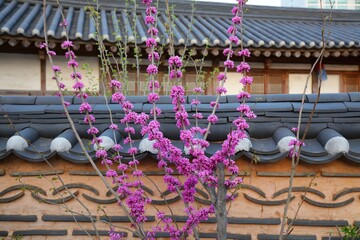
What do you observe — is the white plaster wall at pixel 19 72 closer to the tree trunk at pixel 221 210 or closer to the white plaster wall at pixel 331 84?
the tree trunk at pixel 221 210

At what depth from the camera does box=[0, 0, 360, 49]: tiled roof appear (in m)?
7.43

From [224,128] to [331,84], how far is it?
7.73 meters

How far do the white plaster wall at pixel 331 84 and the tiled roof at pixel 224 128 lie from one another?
22.9 ft

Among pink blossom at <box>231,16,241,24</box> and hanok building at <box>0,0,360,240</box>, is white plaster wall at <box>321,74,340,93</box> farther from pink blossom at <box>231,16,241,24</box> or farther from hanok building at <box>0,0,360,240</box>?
pink blossom at <box>231,16,241,24</box>

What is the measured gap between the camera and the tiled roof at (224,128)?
2.56 m

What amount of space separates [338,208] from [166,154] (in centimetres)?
156

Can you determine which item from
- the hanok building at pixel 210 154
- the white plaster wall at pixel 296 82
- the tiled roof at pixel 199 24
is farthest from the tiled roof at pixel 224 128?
the white plaster wall at pixel 296 82

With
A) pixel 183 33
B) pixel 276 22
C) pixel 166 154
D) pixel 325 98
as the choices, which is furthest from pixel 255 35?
pixel 166 154

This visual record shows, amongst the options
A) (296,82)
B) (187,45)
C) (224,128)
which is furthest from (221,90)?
(296,82)

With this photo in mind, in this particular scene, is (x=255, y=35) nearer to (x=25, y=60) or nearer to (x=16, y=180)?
(x=25, y=60)

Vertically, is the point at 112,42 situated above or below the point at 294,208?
above

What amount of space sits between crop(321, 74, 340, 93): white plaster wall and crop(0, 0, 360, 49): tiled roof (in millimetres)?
1106

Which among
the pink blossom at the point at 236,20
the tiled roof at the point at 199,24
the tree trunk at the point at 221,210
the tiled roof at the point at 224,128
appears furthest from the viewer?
the tiled roof at the point at 199,24

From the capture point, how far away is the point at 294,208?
2738 mm
